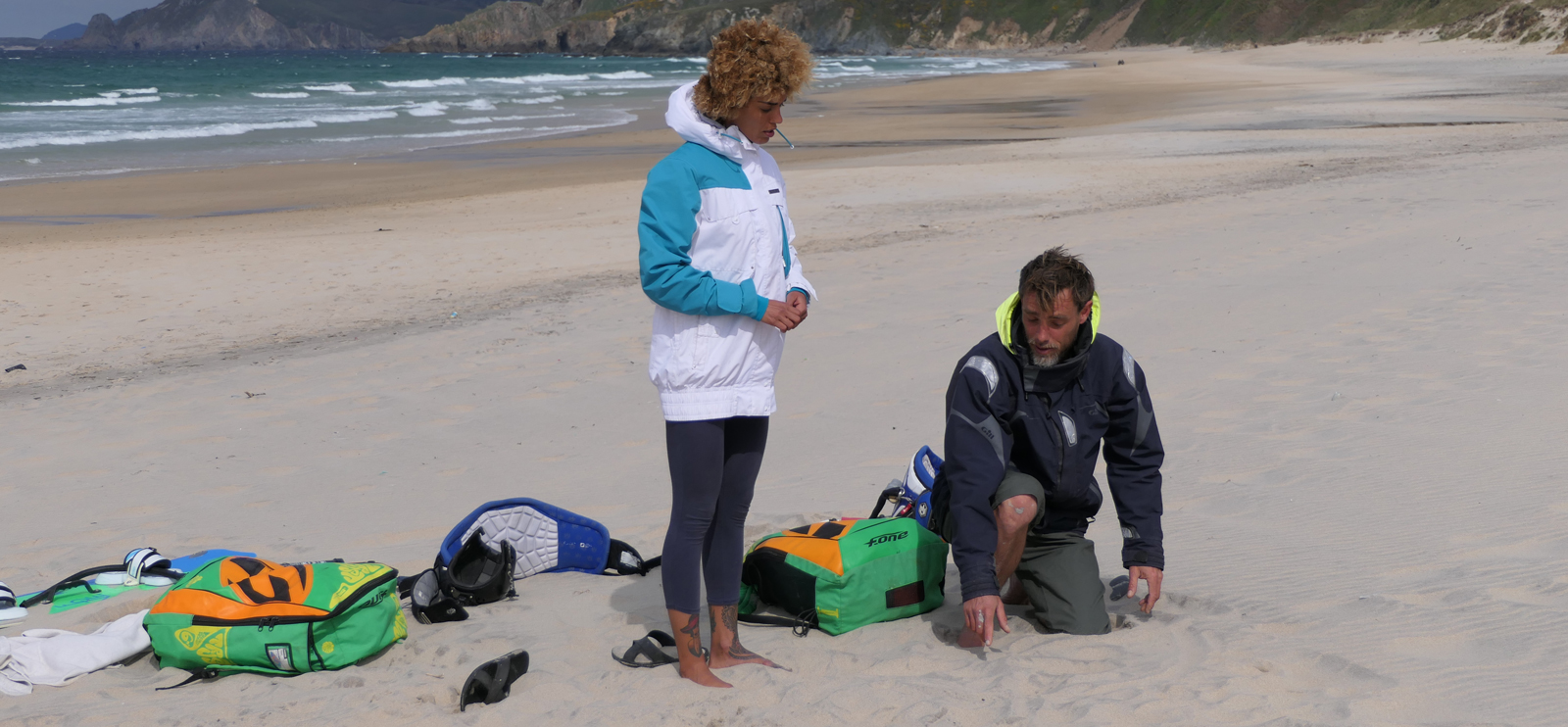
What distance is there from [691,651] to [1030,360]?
123 centimetres

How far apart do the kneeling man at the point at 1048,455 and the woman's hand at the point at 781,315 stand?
1.99 feet

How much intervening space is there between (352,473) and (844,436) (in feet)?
7.78

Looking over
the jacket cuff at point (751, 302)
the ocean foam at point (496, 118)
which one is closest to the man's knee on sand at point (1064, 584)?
the jacket cuff at point (751, 302)

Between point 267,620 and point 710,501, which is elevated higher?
point 710,501

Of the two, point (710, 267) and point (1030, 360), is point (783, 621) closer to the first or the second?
point (1030, 360)

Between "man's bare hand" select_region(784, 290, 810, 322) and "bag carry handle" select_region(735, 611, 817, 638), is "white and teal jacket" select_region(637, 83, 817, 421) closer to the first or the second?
"man's bare hand" select_region(784, 290, 810, 322)

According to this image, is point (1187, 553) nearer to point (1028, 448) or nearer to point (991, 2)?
point (1028, 448)

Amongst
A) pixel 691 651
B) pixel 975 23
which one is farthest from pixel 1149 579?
pixel 975 23

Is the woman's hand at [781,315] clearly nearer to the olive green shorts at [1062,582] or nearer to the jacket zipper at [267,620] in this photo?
the olive green shorts at [1062,582]

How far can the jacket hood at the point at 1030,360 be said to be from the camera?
3094 mm

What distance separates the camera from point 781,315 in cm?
276

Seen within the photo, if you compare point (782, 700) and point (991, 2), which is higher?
point (991, 2)

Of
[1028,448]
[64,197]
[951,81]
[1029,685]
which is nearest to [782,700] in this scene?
[1029,685]

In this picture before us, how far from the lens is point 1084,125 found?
2573 cm
